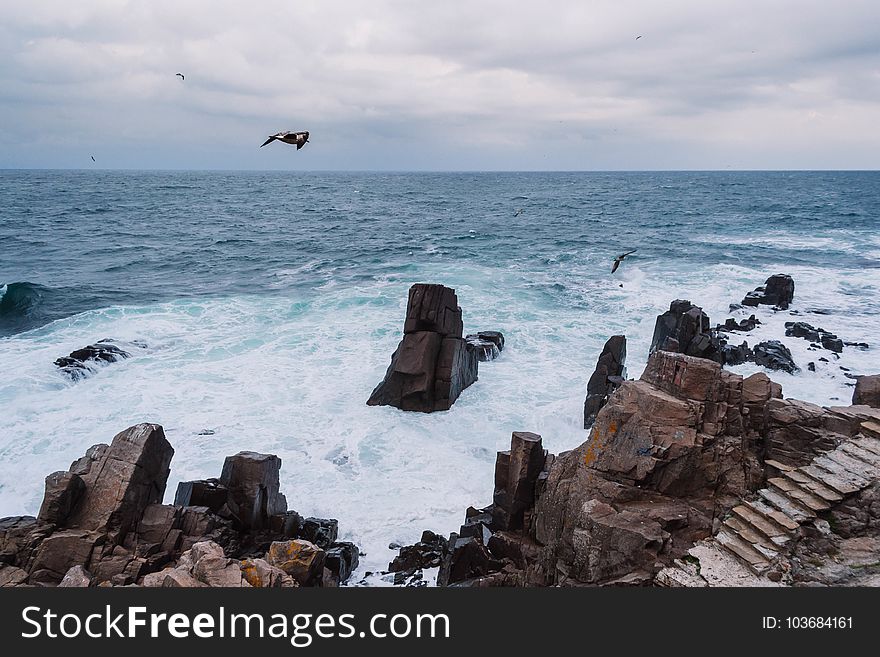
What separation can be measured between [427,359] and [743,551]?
1401 cm

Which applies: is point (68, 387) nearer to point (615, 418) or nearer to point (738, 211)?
point (615, 418)

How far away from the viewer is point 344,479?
1745cm

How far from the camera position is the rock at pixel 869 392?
1384 cm

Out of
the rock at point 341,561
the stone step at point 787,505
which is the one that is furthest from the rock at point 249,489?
the stone step at point 787,505

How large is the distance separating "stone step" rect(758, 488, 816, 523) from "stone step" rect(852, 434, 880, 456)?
2174 mm

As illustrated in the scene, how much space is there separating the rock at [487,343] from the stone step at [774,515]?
1590 centimetres

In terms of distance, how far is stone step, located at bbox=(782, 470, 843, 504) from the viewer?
9727mm

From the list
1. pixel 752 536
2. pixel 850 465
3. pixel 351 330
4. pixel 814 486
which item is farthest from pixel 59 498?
pixel 351 330

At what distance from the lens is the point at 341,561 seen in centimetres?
1282

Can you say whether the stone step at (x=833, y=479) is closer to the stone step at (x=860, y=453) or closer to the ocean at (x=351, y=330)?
the stone step at (x=860, y=453)

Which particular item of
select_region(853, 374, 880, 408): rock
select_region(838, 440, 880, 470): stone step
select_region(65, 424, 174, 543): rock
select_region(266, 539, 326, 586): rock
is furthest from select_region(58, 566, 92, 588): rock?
select_region(853, 374, 880, 408): rock

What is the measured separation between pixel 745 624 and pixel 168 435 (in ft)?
57.5

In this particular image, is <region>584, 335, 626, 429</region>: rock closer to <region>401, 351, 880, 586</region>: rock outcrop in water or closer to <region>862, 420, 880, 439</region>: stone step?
<region>401, 351, 880, 586</region>: rock outcrop in water

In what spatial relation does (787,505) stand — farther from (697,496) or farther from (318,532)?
(318,532)
